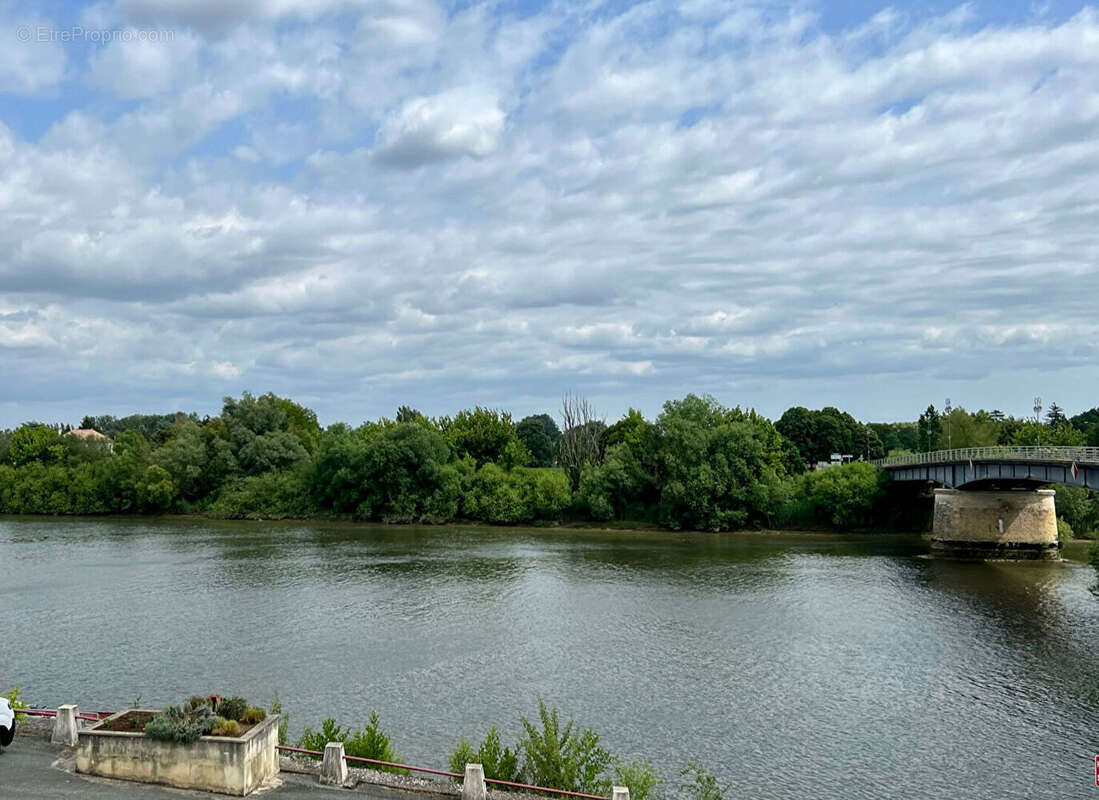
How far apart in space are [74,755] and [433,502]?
8462cm

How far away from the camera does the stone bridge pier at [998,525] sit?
69250 mm

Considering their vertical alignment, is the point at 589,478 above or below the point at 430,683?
above

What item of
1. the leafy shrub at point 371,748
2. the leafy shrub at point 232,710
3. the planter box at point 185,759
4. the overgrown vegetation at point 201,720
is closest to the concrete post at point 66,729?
the planter box at point 185,759

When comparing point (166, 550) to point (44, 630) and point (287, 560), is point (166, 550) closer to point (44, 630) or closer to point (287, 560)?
point (287, 560)

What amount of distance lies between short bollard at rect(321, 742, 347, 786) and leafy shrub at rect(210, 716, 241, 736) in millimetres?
1817

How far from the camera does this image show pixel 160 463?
4377 inches

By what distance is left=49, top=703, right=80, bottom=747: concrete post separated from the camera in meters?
19.5

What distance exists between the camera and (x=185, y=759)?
17.3 metres

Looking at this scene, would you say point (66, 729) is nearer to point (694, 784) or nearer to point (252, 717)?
point (252, 717)

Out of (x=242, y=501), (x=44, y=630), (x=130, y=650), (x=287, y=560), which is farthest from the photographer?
(x=242, y=501)

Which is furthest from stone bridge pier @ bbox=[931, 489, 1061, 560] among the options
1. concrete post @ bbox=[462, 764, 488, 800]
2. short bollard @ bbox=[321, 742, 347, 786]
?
short bollard @ bbox=[321, 742, 347, 786]

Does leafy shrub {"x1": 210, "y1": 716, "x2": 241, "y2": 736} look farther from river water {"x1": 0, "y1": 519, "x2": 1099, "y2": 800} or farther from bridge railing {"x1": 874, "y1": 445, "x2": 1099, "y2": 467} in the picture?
bridge railing {"x1": 874, "y1": 445, "x2": 1099, "y2": 467}

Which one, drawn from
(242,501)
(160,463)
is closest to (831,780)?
(242,501)

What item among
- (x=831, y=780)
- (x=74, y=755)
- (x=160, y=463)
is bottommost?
(x=831, y=780)
